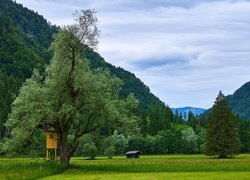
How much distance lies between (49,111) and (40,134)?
271 ft

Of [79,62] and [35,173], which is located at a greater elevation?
[79,62]

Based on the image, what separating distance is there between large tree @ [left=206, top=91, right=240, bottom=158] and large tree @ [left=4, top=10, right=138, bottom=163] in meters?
55.0

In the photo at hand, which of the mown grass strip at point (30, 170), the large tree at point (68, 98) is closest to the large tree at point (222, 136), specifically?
the large tree at point (68, 98)

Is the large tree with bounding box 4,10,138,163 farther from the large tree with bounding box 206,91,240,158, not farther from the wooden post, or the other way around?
the large tree with bounding box 206,91,240,158

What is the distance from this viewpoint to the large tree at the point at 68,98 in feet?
170

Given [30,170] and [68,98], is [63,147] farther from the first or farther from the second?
[30,170]

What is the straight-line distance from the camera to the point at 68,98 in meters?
54.3

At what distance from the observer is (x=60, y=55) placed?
5372 centimetres

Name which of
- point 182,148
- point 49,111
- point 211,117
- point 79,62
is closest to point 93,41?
point 79,62

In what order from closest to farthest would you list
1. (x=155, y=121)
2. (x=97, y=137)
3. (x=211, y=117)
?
(x=97, y=137) → (x=211, y=117) → (x=155, y=121)

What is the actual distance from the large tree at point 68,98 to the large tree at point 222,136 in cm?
5504

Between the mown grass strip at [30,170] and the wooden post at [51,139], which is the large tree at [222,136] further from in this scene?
the mown grass strip at [30,170]

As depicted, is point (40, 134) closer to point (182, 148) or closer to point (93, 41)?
point (182, 148)

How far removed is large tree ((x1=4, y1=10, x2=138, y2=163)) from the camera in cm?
5190
